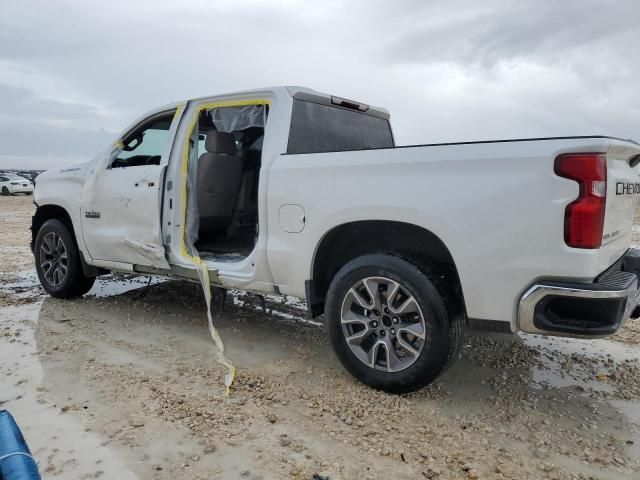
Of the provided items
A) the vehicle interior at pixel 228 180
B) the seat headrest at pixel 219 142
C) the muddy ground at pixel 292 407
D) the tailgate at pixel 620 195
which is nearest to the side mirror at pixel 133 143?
the vehicle interior at pixel 228 180

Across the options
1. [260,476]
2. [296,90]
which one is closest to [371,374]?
[260,476]

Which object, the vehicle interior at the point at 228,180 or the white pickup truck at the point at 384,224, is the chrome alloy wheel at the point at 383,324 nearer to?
the white pickup truck at the point at 384,224

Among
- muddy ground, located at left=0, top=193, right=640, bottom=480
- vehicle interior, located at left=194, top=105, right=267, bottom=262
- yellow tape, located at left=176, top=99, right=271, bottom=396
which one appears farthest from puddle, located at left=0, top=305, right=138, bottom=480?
vehicle interior, located at left=194, top=105, right=267, bottom=262

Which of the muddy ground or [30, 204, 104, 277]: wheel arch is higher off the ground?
[30, 204, 104, 277]: wheel arch

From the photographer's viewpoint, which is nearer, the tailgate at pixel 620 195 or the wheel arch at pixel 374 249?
the tailgate at pixel 620 195

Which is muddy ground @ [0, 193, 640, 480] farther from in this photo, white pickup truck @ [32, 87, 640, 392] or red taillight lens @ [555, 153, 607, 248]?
red taillight lens @ [555, 153, 607, 248]

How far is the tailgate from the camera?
2.64 m

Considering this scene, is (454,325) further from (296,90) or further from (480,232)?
(296,90)

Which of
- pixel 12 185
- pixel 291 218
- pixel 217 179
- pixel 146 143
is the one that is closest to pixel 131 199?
pixel 146 143

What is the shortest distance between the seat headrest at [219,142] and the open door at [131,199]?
1.10 feet

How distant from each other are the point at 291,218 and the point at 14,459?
2195 mm

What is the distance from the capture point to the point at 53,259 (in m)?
5.48

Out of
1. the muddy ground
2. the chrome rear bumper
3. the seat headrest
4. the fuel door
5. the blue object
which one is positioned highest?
the seat headrest

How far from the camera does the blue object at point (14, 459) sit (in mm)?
1616
